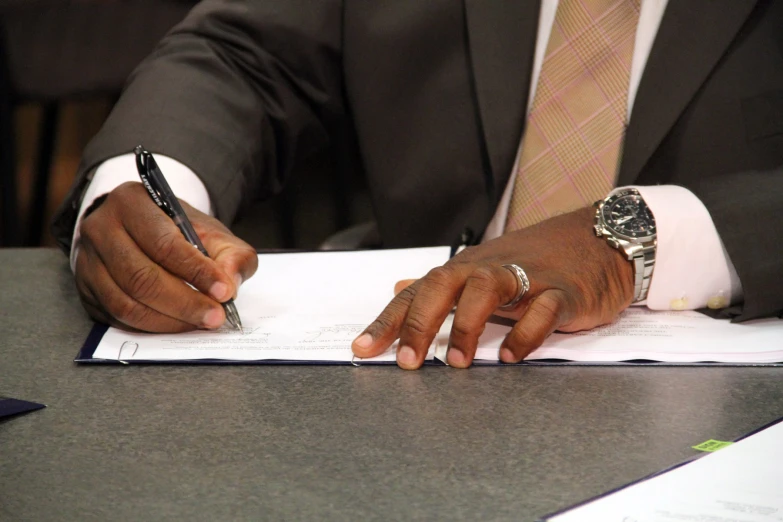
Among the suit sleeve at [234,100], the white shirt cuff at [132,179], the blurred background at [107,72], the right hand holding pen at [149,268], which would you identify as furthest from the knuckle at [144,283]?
the blurred background at [107,72]

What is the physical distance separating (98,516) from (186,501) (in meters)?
0.05

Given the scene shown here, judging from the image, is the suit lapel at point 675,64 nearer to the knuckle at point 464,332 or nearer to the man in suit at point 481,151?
the man in suit at point 481,151

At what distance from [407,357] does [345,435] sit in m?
0.14

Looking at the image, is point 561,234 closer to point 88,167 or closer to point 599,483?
point 599,483

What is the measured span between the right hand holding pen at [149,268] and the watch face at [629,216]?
1.24 ft

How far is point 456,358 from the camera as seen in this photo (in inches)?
28.3

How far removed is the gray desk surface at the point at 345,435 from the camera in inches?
20.1

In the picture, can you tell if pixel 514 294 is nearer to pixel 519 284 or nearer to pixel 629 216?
pixel 519 284

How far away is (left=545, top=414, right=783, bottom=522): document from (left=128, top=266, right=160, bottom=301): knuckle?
1.53 ft

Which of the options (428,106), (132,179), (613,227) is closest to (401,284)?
(613,227)

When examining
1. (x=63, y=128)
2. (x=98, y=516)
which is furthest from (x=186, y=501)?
(x=63, y=128)

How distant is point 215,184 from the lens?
112cm

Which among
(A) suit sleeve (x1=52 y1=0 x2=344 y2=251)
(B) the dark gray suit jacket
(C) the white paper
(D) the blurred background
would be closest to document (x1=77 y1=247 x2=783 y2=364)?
(C) the white paper

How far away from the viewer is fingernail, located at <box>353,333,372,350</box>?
0.73 meters
